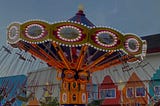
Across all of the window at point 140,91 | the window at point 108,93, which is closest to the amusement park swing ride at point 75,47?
the window at point 140,91

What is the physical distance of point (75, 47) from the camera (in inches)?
608

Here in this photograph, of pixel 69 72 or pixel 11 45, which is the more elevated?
pixel 11 45

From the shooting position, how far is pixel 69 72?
15.5 m

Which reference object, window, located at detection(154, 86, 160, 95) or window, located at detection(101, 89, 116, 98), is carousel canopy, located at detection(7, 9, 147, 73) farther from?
window, located at detection(101, 89, 116, 98)

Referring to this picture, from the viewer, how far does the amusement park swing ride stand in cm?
1356

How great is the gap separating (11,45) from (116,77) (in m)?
13.5

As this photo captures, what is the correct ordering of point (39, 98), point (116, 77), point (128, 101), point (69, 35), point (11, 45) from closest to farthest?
1. point (69, 35)
2. point (11, 45)
3. point (128, 101)
4. point (116, 77)
5. point (39, 98)

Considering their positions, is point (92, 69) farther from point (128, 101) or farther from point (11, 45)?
point (128, 101)

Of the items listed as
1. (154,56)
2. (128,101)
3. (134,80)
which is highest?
(154,56)

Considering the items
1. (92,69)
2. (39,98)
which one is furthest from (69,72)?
(39,98)

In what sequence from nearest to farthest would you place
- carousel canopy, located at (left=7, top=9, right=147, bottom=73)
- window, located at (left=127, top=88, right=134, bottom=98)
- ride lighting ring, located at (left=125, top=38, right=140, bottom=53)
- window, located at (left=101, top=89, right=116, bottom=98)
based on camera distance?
carousel canopy, located at (left=7, top=9, right=147, bottom=73) < ride lighting ring, located at (left=125, top=38, right=140, bottom=53) < window, located at (left=127, top=88, right=134, bottom=98) < window, located at (left=101, top=89, right=116, bottom=98)

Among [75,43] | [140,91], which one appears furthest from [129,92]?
[75,43]

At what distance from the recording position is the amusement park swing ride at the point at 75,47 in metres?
13.6

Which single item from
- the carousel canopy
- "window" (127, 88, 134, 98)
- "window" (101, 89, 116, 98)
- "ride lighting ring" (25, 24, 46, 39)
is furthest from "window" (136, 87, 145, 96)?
"ride lighting ring" (25, 24, 46, 39)
